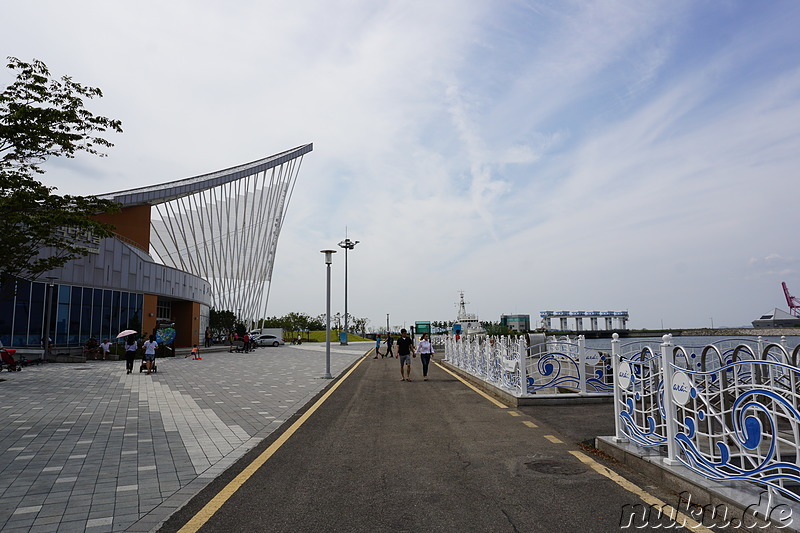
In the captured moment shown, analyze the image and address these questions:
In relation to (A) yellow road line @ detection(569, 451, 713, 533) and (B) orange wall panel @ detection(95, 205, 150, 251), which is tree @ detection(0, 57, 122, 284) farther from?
(B) orange wall panel @ detection(95, 205, 150, 251)

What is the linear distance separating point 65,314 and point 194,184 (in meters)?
27.9

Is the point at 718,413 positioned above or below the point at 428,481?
above

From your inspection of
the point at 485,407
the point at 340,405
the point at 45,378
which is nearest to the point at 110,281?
the point at 45,378

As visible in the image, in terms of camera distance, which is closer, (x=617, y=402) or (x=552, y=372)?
(x=617, y=402)

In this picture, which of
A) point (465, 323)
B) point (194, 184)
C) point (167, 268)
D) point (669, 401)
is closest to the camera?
point (669, 401)

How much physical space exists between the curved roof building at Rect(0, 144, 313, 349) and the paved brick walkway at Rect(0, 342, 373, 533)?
14.7 meters

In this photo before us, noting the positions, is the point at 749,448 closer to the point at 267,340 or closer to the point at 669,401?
the point at 669,401

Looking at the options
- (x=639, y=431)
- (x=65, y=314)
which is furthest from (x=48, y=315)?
(x=639, y=431)

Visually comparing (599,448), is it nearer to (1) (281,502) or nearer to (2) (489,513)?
(2) (489,513)

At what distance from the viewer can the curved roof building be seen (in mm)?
28406

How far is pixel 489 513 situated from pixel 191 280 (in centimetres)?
4416

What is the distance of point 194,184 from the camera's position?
54312 millimetres

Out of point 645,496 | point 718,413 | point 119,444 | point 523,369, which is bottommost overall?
point 119,444

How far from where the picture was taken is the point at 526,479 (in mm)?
5227
